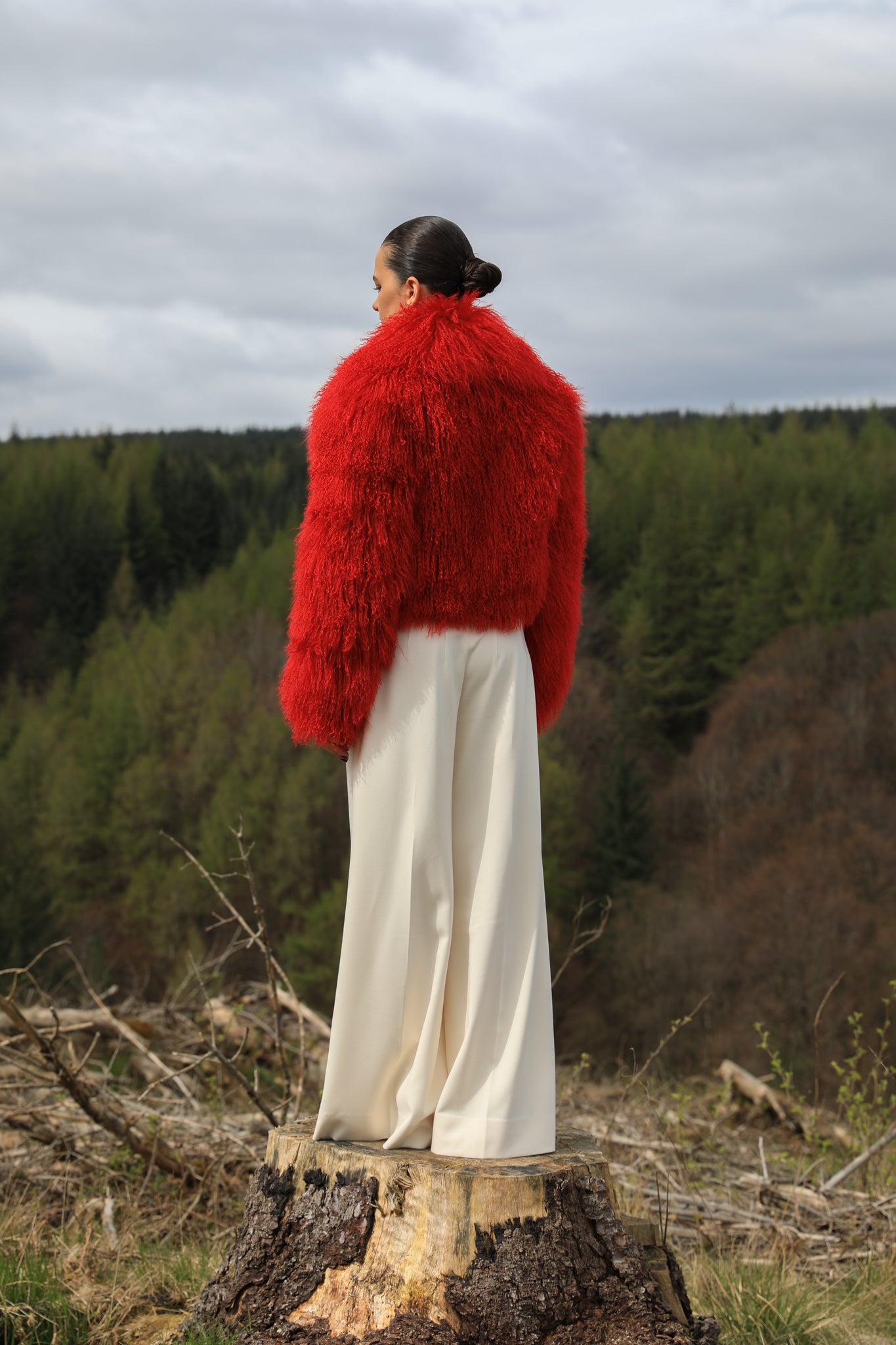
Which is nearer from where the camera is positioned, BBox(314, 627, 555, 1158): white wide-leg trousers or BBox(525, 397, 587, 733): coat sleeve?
BBox(314, 627, 555, 1158): white wide-leg trousers

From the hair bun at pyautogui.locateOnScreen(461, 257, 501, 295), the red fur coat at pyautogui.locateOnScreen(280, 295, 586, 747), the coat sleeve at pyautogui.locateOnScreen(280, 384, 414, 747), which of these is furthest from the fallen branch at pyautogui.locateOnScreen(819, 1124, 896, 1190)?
the hair bun at pyautogui.locateOnScreen(461, 257, 501, 295)

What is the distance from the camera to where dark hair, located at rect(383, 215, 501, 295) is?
321 centimetres

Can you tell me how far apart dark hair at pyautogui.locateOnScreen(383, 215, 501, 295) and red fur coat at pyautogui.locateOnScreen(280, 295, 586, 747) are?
74mm

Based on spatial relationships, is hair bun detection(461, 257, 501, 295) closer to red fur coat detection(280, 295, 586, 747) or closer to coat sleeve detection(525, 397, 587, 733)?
red fur coat detection(280, 295, 586, 747)

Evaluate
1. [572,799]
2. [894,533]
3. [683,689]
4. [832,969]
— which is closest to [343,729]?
[832,969]

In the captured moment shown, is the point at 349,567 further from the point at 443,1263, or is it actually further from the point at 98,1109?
the point at 98,1109

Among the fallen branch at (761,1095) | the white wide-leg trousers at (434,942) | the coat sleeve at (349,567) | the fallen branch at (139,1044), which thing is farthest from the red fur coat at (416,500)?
the fallen branch at (761,1095)

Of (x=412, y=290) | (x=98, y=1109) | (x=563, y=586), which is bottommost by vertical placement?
(x=98, y=1109)

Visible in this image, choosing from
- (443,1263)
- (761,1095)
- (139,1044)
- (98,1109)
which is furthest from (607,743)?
(443,1263)

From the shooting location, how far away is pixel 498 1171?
112 inches

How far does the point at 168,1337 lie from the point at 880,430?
9533cm

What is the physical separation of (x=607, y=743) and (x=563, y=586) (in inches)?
2054

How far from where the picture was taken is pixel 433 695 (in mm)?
3104

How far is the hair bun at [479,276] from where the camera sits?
3199 millimetres
